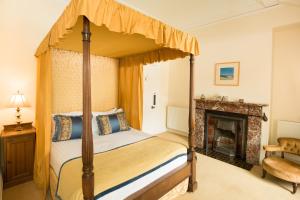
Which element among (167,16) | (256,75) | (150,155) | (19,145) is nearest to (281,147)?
(256,75)

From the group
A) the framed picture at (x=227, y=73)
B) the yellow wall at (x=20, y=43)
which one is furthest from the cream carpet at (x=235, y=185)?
the yellow wall at (x=20, y=43)

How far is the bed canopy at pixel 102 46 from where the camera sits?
1.24 metres

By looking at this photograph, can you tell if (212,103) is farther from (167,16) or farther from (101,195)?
(101,195)

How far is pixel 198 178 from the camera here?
2670 millimetres

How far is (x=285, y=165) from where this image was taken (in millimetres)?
2479

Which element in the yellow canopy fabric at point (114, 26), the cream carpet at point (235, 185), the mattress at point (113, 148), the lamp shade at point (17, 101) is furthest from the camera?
the lamp shade at point (17, 101)

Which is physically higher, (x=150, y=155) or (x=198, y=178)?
(x=150, y=155)

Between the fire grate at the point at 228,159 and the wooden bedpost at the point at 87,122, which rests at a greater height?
the wooden bedpost at the point at 87,122

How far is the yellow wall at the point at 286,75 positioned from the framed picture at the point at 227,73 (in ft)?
2.12

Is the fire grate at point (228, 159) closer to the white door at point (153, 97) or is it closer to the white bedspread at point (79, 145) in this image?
the white door at point (153, 97)

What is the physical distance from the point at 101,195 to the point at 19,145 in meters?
1.79

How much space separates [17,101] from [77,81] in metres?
0.97

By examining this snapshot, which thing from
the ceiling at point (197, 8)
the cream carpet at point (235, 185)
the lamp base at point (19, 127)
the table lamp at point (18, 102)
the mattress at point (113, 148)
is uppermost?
the ceiling at point (197, 8)

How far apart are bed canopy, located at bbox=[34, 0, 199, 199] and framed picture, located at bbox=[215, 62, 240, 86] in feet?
5.21
